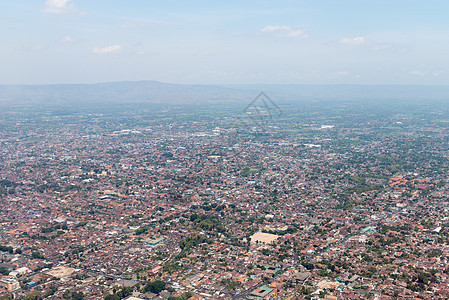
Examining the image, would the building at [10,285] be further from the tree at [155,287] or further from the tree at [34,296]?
the tree at [155,287]

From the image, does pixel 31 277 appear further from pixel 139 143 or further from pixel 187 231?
pixel 139 143

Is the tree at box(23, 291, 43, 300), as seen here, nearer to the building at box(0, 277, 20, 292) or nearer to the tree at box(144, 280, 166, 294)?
the building at box(0, 277, 20, 292)

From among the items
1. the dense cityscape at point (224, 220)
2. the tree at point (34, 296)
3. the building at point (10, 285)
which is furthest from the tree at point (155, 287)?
the building at point (10, 285)

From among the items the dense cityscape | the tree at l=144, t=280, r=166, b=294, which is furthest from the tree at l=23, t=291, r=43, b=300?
the tree at l=144, t=280, r=166, b=294

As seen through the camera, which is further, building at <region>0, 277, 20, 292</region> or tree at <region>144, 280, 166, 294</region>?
building at <region>0, 277, 20, 292</region>

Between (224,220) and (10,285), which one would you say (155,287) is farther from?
(224,220)

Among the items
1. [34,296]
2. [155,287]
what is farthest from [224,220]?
[34,296]

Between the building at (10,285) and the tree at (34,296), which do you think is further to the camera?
the building at (10,285)

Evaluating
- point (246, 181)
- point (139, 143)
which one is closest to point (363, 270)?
point (246, 181)
